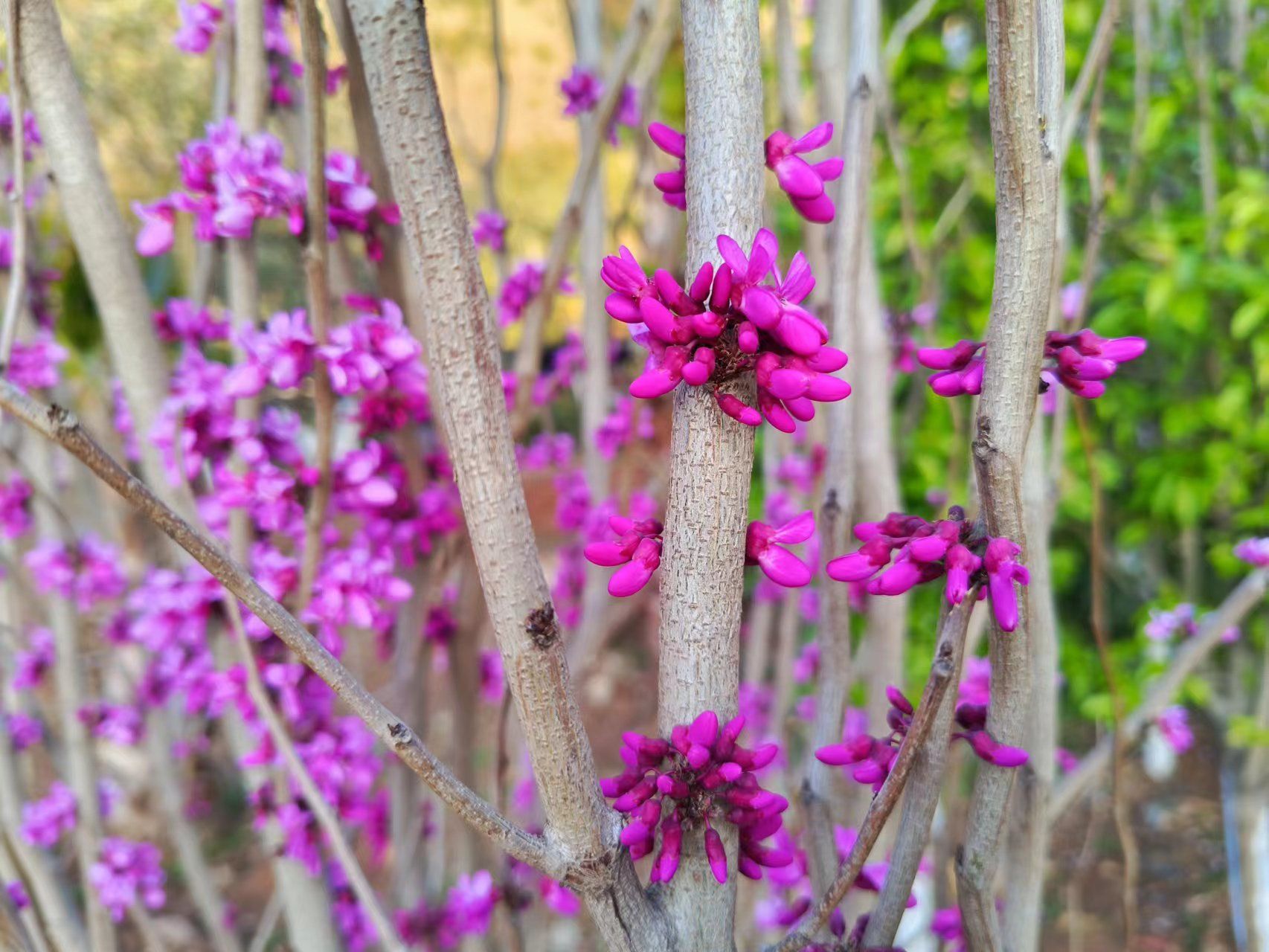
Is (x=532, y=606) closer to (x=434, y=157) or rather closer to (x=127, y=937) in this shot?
(x=434, y=157)

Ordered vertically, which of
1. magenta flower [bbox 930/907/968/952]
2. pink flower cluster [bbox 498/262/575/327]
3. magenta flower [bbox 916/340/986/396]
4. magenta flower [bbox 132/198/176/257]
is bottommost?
magenta flower [bbox 930/907/968/952]

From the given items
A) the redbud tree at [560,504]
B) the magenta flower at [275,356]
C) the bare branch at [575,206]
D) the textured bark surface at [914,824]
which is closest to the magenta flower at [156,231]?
the redbud tree at [560,504]

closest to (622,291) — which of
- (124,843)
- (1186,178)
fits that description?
(124,843)

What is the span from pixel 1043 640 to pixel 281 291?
433 centimetres

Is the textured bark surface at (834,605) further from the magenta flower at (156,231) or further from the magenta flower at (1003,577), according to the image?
the magenta flower at (156,231)

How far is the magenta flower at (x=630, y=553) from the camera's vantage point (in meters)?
0.71

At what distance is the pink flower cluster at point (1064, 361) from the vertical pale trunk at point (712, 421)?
18cm

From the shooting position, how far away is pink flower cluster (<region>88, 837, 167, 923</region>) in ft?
5.11

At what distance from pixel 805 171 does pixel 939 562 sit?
312mm

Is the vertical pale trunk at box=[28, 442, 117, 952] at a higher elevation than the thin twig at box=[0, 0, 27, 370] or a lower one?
lower

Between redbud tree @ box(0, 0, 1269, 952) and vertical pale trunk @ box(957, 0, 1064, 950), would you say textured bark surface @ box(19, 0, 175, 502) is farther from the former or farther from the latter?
vertical pale trunk @ box(957, 0, 1064, 950)

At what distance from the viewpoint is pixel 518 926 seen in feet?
4.25

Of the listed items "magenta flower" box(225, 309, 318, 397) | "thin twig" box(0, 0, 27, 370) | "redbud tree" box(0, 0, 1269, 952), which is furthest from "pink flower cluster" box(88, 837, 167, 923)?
"thin twig" box(0, 0, 27, 370)

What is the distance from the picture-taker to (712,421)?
67cm
